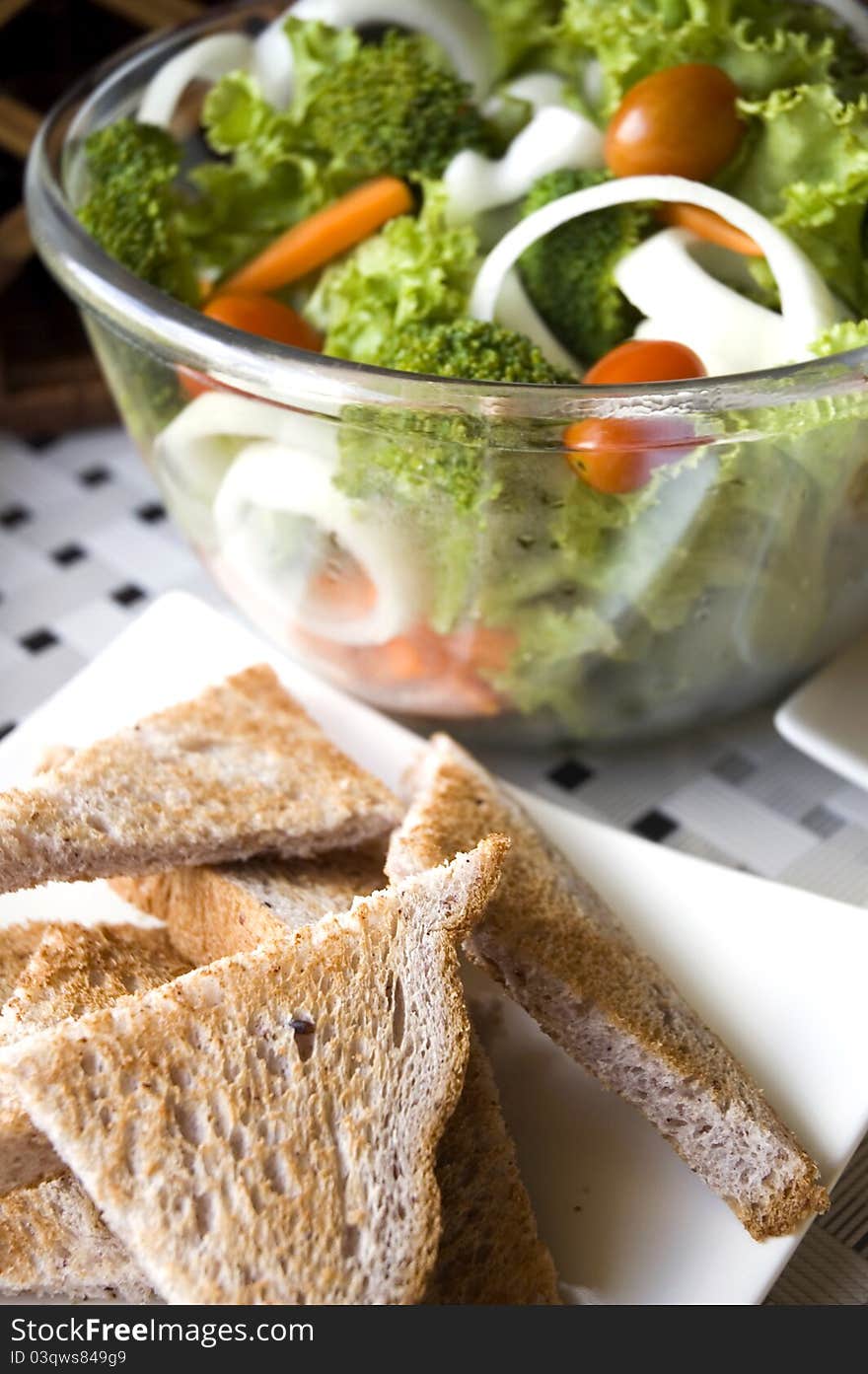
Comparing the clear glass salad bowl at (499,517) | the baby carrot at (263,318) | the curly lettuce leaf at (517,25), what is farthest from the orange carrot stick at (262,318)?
the curly lettuce leaf at (517,25)

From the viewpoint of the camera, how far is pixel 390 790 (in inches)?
66.8

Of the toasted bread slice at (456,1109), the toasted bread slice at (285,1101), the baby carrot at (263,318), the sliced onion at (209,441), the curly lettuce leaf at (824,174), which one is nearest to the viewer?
the toasted bread slice at (285,1101)

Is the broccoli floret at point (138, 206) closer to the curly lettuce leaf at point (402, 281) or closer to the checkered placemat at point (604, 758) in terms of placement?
the curly lettuce leaf at point (402, 281)

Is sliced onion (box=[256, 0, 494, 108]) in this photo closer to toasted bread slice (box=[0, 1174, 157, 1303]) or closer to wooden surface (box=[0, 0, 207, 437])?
wooden surface (box=[0, 0, 207, 437])

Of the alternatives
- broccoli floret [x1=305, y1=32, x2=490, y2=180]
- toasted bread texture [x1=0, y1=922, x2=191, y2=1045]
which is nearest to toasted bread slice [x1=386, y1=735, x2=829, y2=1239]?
toasted bread texture [x1=0, y1=922, x2=191, y2=1045]

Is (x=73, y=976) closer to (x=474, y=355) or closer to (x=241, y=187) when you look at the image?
(x=474, y=355)

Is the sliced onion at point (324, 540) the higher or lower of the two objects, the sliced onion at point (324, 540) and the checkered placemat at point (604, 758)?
the higher

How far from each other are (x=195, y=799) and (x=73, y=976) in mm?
240

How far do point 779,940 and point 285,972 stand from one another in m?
0.58

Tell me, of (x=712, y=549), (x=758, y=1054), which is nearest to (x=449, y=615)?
(x=712, y=549)

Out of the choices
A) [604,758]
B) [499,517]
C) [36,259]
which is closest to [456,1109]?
[499,517]

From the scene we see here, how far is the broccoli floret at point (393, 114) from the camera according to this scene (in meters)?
1.96

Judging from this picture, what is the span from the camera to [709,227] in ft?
5.80

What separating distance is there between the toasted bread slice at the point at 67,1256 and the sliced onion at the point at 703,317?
3.76ft
